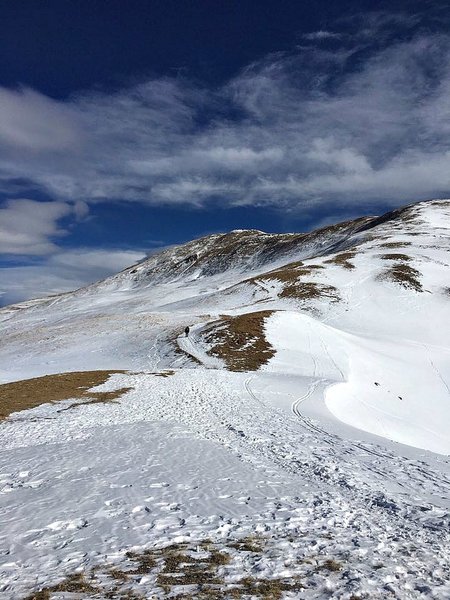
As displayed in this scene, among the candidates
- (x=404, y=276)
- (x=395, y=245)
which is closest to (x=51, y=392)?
(x=404, y=276)

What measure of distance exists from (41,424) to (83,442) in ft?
15.6

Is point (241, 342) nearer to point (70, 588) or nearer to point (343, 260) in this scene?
point (70, 588)

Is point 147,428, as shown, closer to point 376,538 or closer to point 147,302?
point 376,538

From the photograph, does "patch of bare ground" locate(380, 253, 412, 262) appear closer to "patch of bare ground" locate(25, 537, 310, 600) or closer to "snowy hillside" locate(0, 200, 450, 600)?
"snowy hillside" locate(0, 200, 450, 600)

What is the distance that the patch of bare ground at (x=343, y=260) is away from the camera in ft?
279

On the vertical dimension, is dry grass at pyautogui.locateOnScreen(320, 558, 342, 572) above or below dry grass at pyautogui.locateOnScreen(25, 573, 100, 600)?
below

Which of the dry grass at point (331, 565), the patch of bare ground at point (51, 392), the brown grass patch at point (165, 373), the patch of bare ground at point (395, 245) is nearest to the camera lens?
the dry grass at point (331, 565)

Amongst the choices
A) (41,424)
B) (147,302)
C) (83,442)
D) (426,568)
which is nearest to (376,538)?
(426,568)

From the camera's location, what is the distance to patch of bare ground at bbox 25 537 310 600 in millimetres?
7395

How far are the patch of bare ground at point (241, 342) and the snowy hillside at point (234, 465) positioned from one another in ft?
0.90

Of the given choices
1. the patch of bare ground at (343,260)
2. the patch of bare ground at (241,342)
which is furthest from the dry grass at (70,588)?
the patch of bare ground at (343,260)

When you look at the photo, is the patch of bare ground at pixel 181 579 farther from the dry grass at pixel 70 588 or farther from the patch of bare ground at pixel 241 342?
the patch of bare ground at pixel 241 342

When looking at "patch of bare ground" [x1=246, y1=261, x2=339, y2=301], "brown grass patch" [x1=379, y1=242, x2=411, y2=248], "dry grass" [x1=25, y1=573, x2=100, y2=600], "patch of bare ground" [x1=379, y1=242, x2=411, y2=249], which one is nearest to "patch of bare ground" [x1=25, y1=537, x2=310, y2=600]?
"dry grass" [x1=25, y1=573, x2=100, y2=600]

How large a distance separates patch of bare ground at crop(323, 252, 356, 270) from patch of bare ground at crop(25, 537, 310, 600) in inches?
3110
